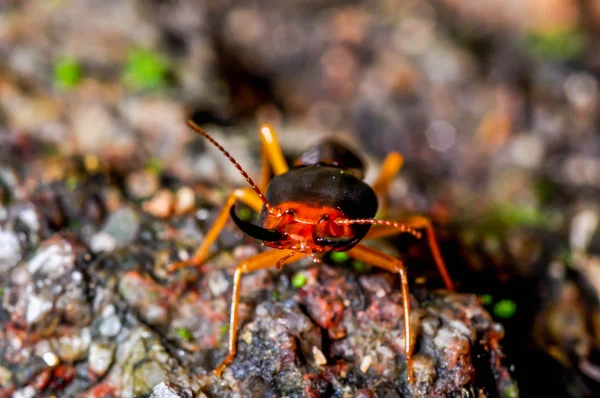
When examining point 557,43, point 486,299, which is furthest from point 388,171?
point 557,43

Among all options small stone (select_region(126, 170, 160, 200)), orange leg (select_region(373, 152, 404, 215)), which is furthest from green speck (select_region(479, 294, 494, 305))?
small stone (select_region(126, 170, 160, 200))

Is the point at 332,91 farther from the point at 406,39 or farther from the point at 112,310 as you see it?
the point at 112,310

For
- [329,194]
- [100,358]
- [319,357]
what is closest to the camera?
[319,357]

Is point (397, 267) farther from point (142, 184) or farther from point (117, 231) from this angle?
point (142, 184)

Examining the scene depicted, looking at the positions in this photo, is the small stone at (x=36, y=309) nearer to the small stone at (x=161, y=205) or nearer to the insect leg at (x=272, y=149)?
the small stone at (x=161, y=205)

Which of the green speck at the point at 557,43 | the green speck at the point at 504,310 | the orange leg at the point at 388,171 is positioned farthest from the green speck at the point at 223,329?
the green speck at the point at 557,43

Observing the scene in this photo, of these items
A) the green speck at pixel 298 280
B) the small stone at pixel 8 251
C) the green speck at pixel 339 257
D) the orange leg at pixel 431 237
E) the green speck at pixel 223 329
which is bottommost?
the green speck at pixel 223 329
